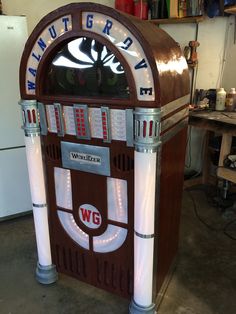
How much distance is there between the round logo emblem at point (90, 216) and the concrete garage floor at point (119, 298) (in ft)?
1.51

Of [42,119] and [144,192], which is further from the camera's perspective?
[42,119]

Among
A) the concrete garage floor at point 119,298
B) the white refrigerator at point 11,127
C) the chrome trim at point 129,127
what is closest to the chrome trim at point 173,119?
the chrome trim at point 129,127

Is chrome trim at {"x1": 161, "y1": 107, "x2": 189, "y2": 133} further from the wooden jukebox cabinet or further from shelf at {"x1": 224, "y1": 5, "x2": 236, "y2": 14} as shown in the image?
shelf at {"x1": 224, "y1": 5, "x2": 236, "y2": 14}

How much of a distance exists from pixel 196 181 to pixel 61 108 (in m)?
2.15

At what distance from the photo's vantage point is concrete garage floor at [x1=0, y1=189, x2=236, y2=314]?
62.4 inches

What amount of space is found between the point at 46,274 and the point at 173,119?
1194 millimetres

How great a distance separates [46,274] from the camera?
5.70ft

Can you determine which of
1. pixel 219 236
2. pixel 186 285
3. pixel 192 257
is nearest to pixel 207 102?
pixel 219 236

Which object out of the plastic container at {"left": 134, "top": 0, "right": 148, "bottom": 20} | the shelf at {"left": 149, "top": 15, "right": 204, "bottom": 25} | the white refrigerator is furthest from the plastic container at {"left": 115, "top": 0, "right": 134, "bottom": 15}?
the white refrigerator

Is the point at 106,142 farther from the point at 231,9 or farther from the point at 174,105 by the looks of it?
the point at 231,9

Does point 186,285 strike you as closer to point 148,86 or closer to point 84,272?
point 84,272

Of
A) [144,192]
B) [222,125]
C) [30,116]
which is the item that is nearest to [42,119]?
[30,116]

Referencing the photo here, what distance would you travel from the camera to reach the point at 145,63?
43.9 inches

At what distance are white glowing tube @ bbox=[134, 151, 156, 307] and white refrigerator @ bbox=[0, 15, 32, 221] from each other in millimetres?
1362
